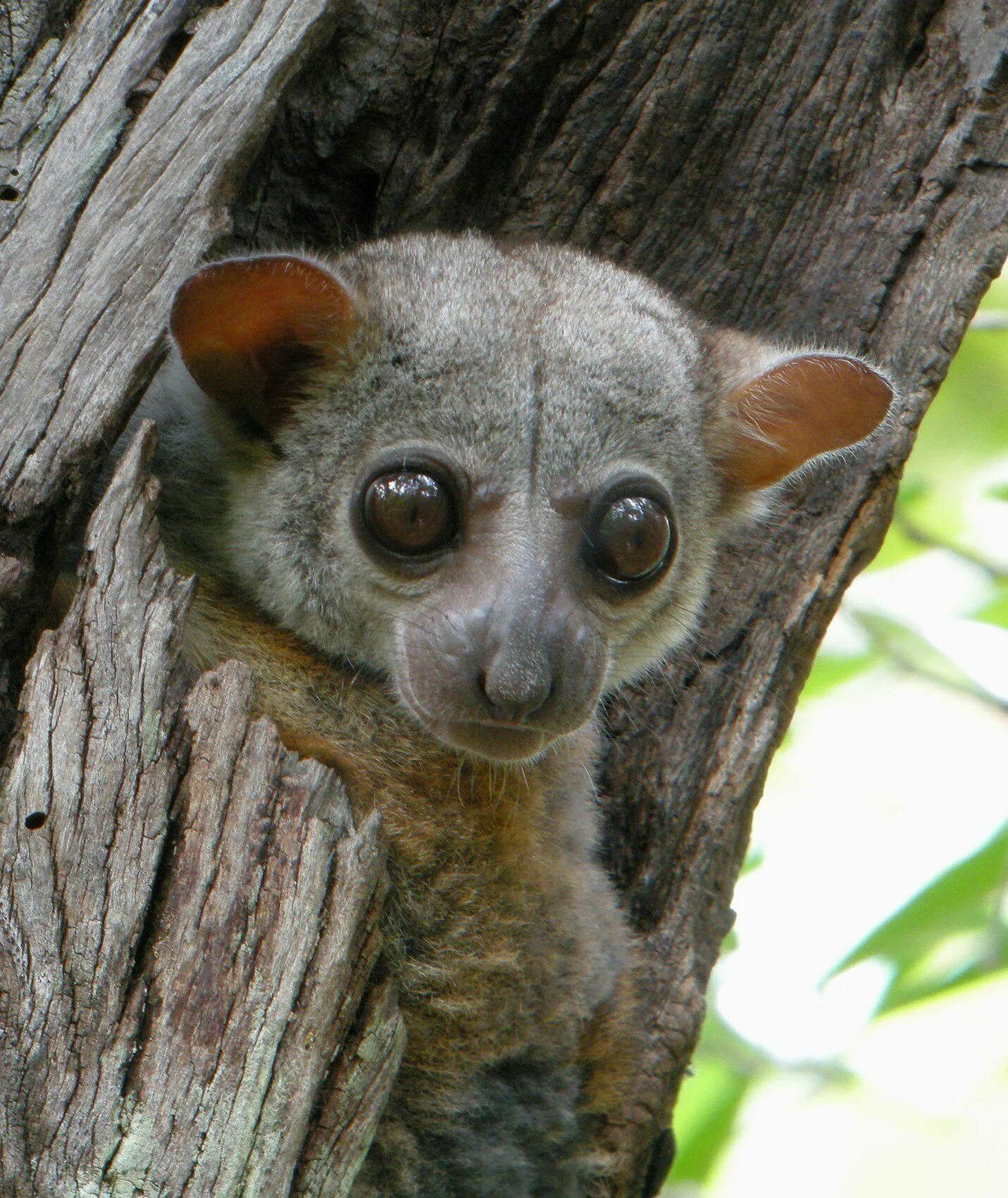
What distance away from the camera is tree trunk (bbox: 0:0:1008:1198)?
82.9 inches

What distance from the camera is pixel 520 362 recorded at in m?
2.78

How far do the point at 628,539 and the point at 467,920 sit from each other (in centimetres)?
81

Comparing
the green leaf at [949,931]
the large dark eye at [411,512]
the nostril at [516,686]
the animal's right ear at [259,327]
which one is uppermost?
the animal's right ear at [259,327]

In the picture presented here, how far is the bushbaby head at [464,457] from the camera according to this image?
258 cm

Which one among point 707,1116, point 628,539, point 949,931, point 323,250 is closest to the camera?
point 628,539

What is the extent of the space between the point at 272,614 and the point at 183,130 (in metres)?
0.96

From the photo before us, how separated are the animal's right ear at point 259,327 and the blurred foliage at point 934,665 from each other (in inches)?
79.6

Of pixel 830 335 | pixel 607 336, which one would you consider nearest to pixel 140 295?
pixel 607 336

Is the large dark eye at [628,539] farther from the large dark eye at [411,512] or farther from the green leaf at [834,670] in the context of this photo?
the green leaf at [834,670]

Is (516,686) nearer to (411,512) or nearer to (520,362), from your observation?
(411,512)

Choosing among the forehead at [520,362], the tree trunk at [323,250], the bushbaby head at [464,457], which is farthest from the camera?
the forehead at [520,362]

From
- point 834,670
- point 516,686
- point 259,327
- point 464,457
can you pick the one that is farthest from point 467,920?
point 834,670

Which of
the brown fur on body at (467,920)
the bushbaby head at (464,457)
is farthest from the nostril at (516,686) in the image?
the brown fur on body at (467,920)

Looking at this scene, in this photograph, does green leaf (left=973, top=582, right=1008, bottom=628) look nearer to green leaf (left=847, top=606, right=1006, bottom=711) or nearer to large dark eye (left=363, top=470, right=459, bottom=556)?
green leaf (left=847, top=606, right=1006, bottom=711)
